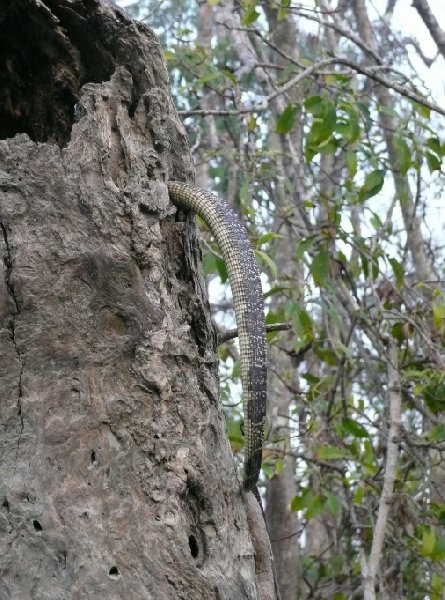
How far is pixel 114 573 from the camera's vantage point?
6.54ft

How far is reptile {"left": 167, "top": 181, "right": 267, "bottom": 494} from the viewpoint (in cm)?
223

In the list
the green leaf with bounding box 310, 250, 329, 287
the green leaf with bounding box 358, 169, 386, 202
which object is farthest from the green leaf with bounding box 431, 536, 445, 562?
the green leaf with bounding box 358, 169, 386, 202

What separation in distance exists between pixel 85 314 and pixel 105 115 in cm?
55

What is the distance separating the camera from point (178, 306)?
228 centimetres

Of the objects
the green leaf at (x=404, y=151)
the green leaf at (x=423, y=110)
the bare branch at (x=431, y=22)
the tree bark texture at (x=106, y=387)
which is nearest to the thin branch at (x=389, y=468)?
the green leaf at (x=404, y=151)

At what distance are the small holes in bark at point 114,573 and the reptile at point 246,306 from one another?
1.45 ft

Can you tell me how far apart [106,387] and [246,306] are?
0.41 m

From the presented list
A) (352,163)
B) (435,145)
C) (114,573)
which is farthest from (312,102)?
(114,573)

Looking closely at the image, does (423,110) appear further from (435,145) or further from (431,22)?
(431,22)

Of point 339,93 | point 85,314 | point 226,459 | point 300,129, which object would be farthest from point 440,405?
point 300,129

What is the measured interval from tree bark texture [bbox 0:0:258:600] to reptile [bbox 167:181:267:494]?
0.22 feet

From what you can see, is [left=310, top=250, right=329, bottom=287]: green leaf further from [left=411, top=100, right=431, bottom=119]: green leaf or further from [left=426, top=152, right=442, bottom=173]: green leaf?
[left=411, top=100, right=431, bottom=119]: green leaf

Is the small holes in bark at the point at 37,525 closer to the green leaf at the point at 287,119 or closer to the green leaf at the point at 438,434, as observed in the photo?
the green leaf at the point at 438,434

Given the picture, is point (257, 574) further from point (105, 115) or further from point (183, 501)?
point (105, 115)
